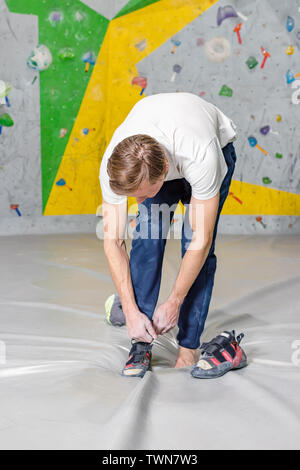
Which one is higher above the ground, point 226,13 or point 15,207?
point 226,13

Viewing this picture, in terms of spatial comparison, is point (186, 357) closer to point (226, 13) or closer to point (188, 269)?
point (188, 269)

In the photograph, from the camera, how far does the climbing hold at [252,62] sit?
391 cm

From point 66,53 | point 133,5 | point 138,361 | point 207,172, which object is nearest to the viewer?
point 207,172

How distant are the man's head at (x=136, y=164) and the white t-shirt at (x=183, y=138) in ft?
0.23

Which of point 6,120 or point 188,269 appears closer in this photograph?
point 188,269

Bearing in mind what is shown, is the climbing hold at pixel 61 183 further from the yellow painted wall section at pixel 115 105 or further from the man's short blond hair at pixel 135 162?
the man's short blond hair at pixel 135 162

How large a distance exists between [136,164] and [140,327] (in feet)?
1.56

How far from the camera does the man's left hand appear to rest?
4.27 ft

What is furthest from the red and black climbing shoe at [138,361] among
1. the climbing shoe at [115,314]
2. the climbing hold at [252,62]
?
the climbing hold at [252,62]

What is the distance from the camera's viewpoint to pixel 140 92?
3957mm

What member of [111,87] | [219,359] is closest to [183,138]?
[219,359]

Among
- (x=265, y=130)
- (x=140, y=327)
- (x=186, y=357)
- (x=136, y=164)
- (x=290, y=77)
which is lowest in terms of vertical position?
(x=186, y=357)

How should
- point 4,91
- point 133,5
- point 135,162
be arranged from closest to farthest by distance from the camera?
point 135,162 → point 4,91 → point 133,5

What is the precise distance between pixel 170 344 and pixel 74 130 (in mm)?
2650
